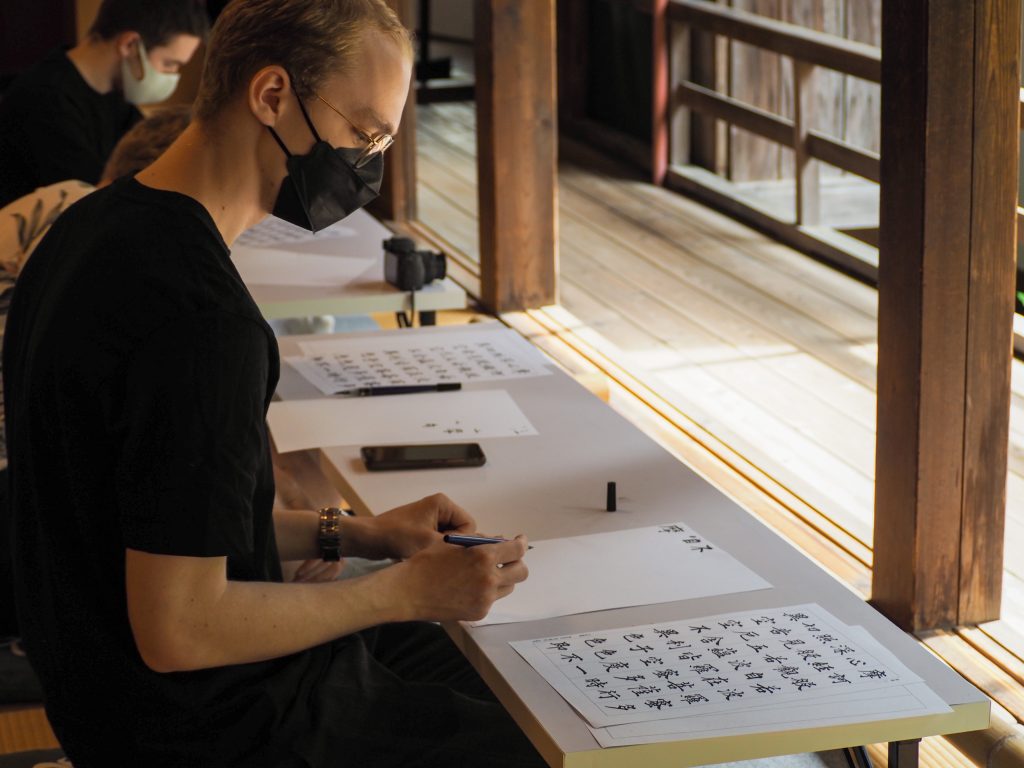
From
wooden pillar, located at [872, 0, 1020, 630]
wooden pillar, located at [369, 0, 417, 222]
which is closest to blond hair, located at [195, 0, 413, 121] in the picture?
wooden pillar, located at [872, 0, 1020, 630]

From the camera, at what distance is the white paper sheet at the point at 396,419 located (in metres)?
2.04

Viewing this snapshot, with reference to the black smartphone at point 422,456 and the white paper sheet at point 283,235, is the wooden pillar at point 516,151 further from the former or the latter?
the black smartphone at point 422,456

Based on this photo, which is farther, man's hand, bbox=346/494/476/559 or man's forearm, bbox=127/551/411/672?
man's hand, bbox=346/494/476/559

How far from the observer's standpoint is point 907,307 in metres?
2.31

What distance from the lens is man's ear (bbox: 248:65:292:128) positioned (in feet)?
4.56

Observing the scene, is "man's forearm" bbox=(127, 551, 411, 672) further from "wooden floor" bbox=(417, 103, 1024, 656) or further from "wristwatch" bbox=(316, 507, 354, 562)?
"wooden floor" bbox=(417, 103, 1024, 656)

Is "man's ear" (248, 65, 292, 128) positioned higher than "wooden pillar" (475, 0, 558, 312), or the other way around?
"man's ear" (248, 65, 292, 128)

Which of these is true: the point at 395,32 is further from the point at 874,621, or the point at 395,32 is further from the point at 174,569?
the point at 874,621

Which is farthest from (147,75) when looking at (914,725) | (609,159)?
(609,159)

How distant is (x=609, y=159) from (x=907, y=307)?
5.43 metres

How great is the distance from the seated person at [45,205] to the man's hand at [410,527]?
91cm

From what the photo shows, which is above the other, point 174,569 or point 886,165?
point 886,165

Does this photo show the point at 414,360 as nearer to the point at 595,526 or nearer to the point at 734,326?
the point at 595,526

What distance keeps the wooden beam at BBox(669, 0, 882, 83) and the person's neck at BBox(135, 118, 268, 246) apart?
12.2 feet
